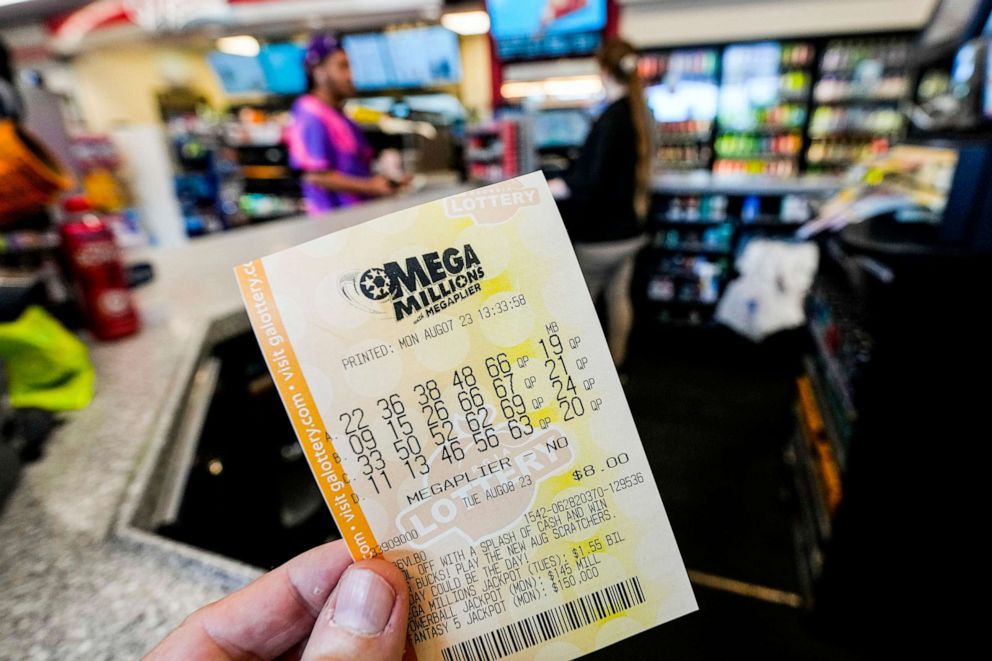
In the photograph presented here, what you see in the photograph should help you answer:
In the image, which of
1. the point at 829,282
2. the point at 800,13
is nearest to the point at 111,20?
the point at 800,13

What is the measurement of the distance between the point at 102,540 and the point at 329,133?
76.6 inches

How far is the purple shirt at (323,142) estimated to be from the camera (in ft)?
7.49

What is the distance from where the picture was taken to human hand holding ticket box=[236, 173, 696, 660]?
421 millimetres

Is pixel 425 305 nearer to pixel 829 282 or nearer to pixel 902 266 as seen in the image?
pixel 902 266

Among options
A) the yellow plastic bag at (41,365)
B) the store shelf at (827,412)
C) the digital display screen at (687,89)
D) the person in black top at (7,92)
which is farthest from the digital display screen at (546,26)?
the yellow plastic bag at (41,365)

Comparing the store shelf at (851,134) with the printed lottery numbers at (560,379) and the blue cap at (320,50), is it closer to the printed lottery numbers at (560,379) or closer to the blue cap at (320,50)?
the blue cap at (320,50)

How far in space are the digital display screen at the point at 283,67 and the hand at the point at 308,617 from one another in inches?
301

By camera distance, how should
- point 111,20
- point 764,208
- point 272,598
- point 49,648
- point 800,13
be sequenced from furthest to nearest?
point 111,20 → point 800,13 → point 764,208 → point 49,648 → point 272,598

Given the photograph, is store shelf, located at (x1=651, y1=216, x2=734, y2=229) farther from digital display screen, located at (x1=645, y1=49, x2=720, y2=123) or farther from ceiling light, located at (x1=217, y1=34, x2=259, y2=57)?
ceiling light, located at (x1=217, y1=34, x2=259, y2=57)

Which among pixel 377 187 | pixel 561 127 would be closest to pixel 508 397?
pixel 377 187

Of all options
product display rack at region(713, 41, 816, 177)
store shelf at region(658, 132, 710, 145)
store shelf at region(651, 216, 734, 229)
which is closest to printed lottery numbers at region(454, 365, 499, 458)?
store shelf at region(651, 216, 734, 229)

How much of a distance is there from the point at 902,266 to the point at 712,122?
508cm

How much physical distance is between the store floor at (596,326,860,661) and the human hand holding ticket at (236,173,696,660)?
0.70ft

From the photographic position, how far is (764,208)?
12.7 ft
